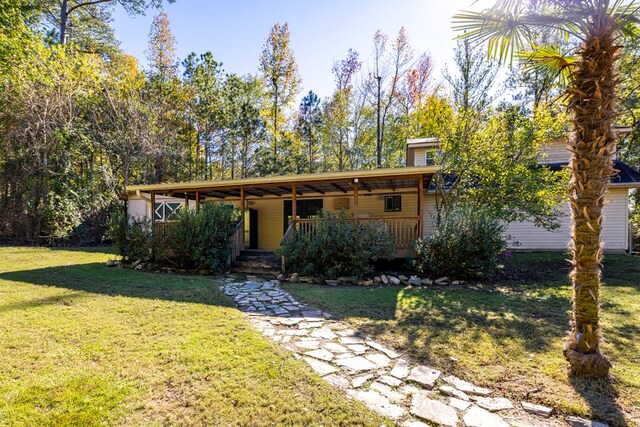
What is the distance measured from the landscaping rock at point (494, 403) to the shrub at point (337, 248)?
16.4ft

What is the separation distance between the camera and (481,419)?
237 centimetres

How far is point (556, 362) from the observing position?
327cm

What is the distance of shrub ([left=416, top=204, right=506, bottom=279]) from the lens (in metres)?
7.23

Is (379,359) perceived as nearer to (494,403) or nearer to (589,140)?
(494,403)

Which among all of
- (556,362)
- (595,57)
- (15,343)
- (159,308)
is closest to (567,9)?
(595,57)

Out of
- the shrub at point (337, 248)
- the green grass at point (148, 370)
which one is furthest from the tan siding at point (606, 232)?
the green grass at point (148, 370)

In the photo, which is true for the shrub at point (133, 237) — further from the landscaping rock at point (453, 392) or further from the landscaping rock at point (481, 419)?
the landscaping rock at point (481, 419)

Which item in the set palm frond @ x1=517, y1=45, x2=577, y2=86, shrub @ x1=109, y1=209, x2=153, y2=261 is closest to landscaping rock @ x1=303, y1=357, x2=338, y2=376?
palm frond @ x1=517, y1=45, x2=577, y2=86

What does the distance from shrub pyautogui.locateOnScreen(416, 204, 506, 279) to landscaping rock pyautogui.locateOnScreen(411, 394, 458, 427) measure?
5.18 metres

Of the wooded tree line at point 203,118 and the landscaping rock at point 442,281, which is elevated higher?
the wooded tree line at point 203,118

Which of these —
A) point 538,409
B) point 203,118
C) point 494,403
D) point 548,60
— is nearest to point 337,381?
point 494,403

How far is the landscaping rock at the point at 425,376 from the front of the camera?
2.87 metres

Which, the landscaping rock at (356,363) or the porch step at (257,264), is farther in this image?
the porch step at (257,264)

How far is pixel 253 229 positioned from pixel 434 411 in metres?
11.2
